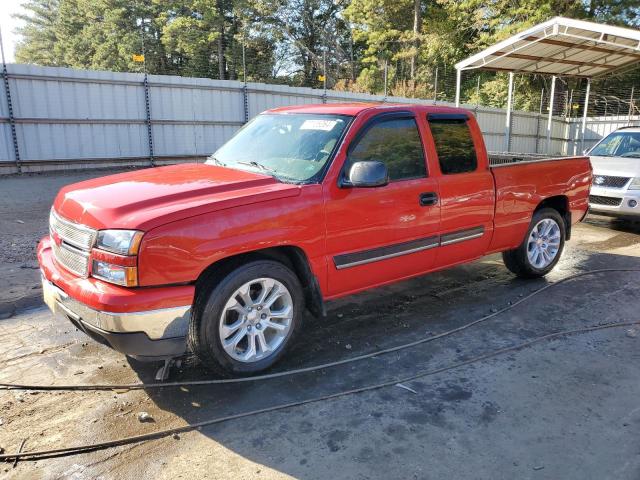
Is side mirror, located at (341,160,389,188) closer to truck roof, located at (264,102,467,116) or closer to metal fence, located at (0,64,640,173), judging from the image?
truck roof, located at (264,102,467,116)

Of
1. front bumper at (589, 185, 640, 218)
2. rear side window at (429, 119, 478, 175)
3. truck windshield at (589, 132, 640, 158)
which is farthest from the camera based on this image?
truck windshield at (589, 132, 640, 158)

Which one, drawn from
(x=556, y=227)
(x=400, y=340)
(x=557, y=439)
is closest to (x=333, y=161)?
(x=400, y=340)

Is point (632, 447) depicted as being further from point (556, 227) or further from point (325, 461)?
point (556, 227)

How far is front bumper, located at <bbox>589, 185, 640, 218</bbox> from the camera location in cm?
821

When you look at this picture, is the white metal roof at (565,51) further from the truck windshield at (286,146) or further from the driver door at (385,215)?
the truck windshield at (286,146)

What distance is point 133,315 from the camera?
2.94m

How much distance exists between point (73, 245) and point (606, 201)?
844 centimetres

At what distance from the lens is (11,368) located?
3691 mm

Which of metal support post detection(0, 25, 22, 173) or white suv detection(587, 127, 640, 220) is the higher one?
metal support post detection(0, 25, 22, 173)

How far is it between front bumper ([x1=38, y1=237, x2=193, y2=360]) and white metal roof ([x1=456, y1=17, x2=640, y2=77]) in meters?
12.2

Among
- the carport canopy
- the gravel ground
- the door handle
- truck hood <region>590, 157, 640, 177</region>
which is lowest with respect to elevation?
the gravel ground

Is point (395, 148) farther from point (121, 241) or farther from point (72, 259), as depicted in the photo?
point (72, 259)

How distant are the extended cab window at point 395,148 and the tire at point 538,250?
197cm

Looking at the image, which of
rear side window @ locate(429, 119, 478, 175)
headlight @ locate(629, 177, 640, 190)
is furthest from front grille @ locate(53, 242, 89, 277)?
headlight @ locate(629, 177, 640, 190)
